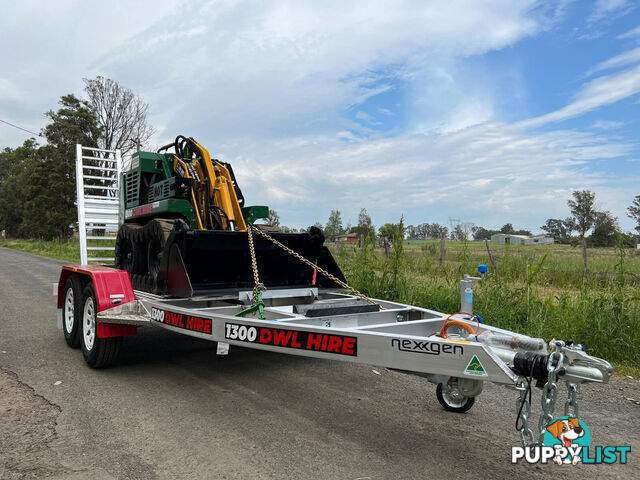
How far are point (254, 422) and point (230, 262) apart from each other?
7.65 ft

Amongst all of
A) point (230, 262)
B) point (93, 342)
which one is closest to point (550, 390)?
point (230, 262)

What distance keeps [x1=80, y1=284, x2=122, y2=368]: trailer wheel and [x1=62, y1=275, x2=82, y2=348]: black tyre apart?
172mm

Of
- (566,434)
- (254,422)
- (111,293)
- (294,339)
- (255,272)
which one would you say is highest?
(255,272)

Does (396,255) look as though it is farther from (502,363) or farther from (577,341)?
(502,363)

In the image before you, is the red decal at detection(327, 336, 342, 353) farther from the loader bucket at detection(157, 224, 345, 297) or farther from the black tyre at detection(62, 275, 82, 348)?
the black tyre at detection(62, 275, 82, 348)

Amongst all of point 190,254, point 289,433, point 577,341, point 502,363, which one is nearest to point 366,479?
point 289,433

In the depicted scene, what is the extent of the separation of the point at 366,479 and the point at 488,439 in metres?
1.21

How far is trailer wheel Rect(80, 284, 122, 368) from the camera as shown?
5.54 meters

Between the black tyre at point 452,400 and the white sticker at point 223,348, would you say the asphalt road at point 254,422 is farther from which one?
the white sticker at point 223,348

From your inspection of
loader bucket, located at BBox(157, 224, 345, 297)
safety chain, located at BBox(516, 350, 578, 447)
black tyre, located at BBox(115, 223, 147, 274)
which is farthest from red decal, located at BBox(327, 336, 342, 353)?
black tyre, located at BBox(115, 223, 147, 274)

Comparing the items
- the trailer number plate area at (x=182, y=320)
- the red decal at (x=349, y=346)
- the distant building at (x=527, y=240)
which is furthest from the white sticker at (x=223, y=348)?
the distant building at (x=527, y=240)

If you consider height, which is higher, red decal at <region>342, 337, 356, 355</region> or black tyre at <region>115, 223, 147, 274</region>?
black tyre at <region>115, 223, 147, 274</region>

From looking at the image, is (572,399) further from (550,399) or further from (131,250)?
(131,250)

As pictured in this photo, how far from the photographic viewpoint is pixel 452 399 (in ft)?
14.9
